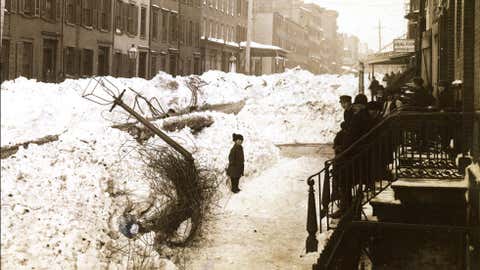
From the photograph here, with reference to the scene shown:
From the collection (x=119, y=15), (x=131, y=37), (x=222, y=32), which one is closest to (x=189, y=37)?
(x=131, y=37)

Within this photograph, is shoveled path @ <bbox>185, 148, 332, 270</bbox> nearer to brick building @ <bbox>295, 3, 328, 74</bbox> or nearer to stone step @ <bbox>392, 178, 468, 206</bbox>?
stone step @ <bbox>392, 178, 468, 206</bbox>

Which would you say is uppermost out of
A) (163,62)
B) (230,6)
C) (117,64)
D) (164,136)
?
(230,6)

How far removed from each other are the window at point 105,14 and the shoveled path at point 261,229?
65.8 ft

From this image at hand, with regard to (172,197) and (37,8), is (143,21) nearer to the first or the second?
(37,8)

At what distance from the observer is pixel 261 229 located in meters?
12.7

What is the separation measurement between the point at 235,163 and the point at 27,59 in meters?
15.9

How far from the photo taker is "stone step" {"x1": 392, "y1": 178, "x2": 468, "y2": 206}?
32.3ft

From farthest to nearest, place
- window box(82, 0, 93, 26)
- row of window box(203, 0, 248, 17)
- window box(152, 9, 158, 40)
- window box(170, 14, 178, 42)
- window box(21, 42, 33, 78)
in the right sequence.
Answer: row of window box(203, 0, 248, 17) < window box(170, 14, 178, 42) < window box(152, 9, 158, 40) < window box(82, 0, 93, 26) < window box(21, 42, 33, 78)

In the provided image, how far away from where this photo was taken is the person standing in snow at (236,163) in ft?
51.5

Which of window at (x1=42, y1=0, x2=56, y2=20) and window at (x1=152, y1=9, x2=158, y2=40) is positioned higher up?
window at (x1=152, y1=9, x2=158, y2=40)

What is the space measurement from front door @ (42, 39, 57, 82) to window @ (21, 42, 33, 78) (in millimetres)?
898

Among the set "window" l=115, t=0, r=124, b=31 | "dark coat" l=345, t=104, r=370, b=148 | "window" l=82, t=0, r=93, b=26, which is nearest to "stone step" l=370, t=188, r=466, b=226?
"dark coat" l=345, t=104, r=370, b=148

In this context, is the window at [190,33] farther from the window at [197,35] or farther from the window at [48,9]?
the window at [48,9]

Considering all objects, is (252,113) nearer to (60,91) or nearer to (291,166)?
(291,166)
